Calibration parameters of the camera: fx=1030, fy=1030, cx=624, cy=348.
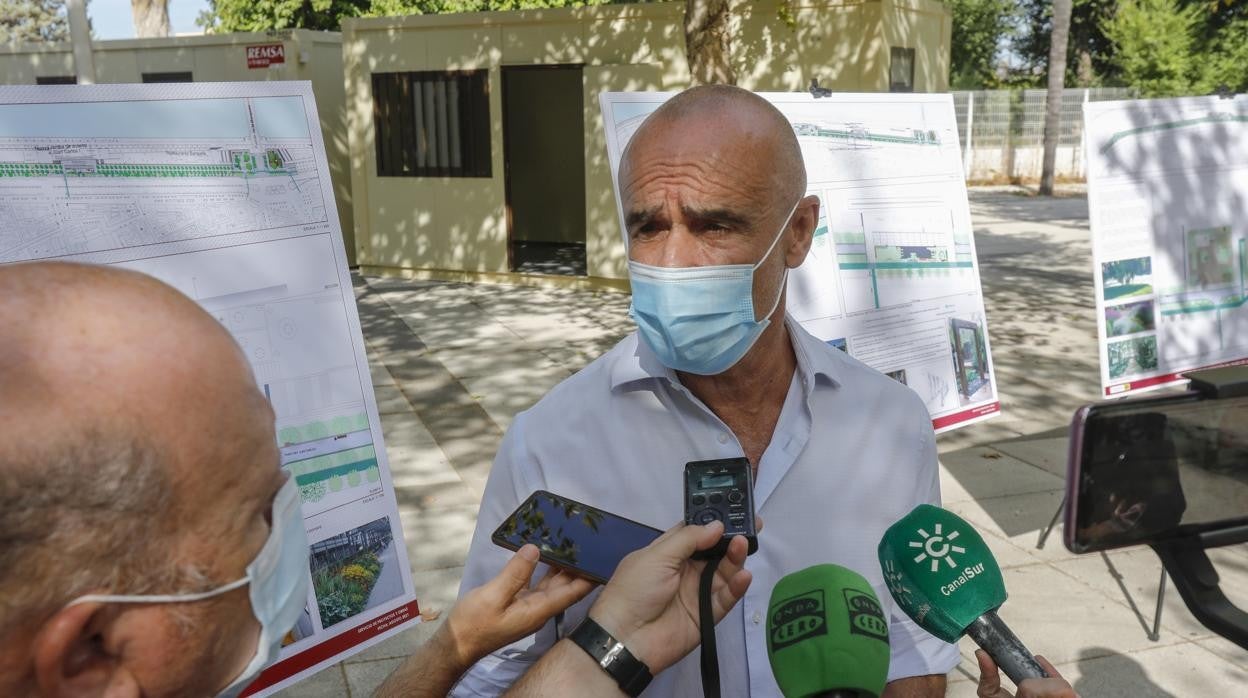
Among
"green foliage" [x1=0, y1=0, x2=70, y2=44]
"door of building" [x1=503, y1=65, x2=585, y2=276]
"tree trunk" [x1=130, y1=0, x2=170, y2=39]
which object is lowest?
"door of building" [x1=503, y1=65, x2=585, y2=276]

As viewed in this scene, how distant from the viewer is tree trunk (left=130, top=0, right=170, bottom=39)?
15.3 m

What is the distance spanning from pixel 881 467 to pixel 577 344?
25.3ft

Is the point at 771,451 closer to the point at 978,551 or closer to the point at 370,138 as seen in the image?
the point at 978,551

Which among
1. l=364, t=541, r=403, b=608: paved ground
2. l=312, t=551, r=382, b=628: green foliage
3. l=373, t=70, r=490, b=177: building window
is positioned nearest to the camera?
l=312, t=551, r=382, b=628: green foliage

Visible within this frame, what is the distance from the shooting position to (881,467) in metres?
2.17

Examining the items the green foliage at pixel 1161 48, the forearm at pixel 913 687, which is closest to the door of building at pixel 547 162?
the forearm at pixel 913 687

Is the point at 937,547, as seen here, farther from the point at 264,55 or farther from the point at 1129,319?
the point at 264,55

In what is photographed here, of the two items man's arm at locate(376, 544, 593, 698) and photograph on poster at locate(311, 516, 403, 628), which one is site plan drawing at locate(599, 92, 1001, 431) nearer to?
photograph on poster at locate(311, 516, 403, 628)

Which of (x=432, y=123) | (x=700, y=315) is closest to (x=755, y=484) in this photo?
(x=700, y=315)

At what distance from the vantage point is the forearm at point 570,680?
1477mm

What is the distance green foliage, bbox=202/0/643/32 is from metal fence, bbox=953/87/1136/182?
39.7 ft

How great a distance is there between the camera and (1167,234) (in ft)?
15.6

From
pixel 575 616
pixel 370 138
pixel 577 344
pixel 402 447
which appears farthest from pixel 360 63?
pixel 575 616

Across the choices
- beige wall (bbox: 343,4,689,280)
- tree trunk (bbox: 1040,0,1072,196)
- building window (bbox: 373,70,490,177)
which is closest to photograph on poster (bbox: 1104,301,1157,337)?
beige wall (bbox: 343,4,689,280)
